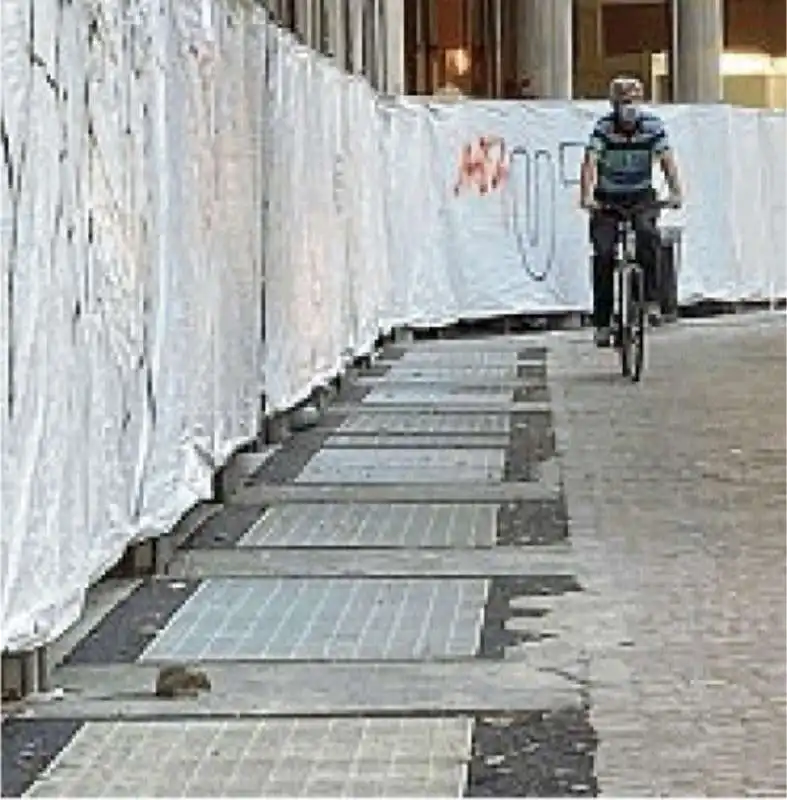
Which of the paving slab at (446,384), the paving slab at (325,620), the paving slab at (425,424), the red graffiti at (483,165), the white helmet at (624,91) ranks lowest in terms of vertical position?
the paving slab at (446,384)

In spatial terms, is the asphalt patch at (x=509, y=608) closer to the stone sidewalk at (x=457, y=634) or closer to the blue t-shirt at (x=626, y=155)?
the stone sidewalk at (x=457, y=634)

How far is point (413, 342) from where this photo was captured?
22766 mm

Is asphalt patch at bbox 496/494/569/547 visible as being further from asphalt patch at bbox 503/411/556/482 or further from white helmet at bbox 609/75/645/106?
white helmet at bbox 609/75/645/106

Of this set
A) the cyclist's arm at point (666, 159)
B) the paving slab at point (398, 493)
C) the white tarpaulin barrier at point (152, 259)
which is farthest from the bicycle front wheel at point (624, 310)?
the paving slab at point (398, 493)

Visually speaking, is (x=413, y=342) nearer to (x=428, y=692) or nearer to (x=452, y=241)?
(x=452, y=241)

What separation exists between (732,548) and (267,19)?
13.9ft

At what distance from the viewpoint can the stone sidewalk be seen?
5855 millimetres

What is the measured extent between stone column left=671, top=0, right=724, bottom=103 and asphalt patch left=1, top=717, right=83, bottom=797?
4002 cm

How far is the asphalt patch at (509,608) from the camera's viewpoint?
7.32 metres

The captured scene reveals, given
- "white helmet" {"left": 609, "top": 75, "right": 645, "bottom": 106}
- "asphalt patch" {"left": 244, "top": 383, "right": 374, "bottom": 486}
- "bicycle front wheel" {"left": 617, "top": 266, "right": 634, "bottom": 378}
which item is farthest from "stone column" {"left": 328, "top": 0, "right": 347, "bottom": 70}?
"asphalt patch" {"left": 244, "top": 383, "right": 374, "bottom": 486}

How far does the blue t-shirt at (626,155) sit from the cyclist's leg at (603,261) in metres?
0.23

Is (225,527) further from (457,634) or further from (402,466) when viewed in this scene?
(457,634)

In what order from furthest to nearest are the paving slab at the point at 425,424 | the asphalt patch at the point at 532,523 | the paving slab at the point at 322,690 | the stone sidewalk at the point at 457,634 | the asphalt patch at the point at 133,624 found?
the paving slab at the point at 425,424
the asphalt patch at the point at 532,523
the asphalt patch at the point at 133,624
the paving slab at the point at 322,690
the stone sidewalk at the point at 457,634

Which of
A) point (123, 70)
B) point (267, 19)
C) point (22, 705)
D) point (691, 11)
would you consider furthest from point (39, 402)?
point (691, 11)
